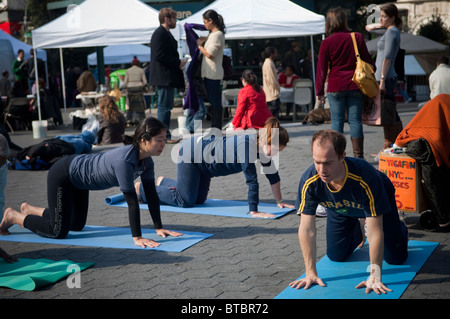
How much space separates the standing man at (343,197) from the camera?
3619mm

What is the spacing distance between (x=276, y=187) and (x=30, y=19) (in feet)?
98.9

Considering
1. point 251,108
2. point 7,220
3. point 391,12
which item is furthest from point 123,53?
point 7,220

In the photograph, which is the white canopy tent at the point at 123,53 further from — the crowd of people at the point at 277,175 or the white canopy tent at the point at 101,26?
the crowd of people at the point at 277,175

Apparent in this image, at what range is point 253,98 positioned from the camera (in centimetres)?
986

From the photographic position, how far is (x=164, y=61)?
35.1 feet

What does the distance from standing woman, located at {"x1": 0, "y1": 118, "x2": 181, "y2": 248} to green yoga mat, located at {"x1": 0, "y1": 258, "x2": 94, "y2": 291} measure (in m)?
0.61

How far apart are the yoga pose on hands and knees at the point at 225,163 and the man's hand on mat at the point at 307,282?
1881mm

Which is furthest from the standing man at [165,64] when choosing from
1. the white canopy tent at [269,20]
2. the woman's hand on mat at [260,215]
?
the woman's hand on mat at [260,215]

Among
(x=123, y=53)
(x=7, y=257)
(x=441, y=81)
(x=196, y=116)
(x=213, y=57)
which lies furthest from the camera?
(x=123, y=53)

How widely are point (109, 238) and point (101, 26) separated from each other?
8.41 m

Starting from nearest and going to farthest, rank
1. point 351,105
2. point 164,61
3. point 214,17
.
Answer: point 351,105 < point 214,17 < point 164,61

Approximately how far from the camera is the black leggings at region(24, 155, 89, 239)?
5.20m

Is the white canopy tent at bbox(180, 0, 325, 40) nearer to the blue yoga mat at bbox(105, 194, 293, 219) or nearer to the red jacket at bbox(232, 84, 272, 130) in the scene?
the red jacket at bbox(232, 84, 272, 130)

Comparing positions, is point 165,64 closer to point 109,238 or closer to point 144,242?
point 109,238
